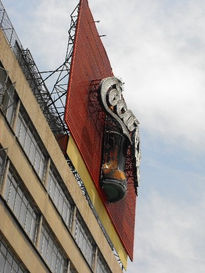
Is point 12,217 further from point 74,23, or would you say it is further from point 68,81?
point 74,23

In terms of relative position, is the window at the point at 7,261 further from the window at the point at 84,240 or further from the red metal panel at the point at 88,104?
the red metal panel at the point at 88,104

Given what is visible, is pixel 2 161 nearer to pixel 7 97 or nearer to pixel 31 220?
pixel 7 97

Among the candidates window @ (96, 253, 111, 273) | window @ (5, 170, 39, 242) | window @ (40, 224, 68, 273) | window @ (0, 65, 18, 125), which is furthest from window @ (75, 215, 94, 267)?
window @ (0, 65, 18, 125)

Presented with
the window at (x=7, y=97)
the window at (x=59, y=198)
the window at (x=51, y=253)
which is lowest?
the window at (x=51, y=253)

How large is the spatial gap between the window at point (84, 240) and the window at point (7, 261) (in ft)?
31.3

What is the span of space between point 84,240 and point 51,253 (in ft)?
19.9

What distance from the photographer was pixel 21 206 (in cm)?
3769

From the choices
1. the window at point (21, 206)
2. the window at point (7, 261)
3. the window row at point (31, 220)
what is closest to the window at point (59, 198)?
the window row at point (31, 220)

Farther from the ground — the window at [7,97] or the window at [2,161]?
the window at [7,97]

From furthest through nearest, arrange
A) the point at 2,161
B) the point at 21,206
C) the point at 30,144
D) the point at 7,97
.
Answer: the point at 30,144 < the point at 21,206 < the point at 7,97 < the point at 2,161

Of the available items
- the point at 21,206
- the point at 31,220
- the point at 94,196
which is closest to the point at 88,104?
the point at 94,196

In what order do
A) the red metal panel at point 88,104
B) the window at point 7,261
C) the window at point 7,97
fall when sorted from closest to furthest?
the window at point 7,261 → the window at point 7,97 → the red metal panel at point 88,104

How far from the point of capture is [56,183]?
43.2 meters

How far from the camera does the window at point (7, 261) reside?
34438 mm
